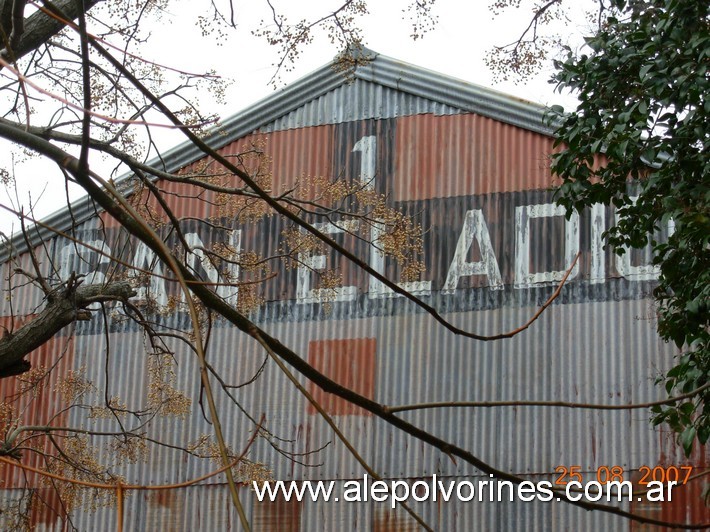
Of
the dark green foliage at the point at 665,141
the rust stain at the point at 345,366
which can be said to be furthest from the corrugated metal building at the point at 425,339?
the dark green foliage at the point at 665,141

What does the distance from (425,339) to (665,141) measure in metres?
5.61

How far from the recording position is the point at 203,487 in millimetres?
12531

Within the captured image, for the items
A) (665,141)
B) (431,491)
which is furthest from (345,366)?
(665,141)

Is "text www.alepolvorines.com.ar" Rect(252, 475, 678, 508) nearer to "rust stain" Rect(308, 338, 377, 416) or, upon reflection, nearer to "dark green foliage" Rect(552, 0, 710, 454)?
"rust stain" Rect(308, 338, 377, 416)

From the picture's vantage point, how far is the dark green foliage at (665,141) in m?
6.50

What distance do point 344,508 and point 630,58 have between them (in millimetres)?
6622

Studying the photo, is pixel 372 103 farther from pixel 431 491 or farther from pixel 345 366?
pixel 431 491

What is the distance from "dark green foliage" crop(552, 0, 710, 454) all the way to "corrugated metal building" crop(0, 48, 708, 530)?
371 cm

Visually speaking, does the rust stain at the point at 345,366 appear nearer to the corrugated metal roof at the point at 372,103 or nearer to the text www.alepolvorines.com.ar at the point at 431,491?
the text www.alepolvorines.com.ar at the point at 431,491

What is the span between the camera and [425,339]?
39.6 feet

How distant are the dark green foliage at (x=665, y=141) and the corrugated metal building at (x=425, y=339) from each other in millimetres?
3714

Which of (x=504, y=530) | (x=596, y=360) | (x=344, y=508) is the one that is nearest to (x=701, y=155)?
(x=596, y=360)

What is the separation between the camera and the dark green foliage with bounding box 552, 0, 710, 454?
650cm

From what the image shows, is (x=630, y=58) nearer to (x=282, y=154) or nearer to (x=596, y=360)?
(x=596, y=360)
